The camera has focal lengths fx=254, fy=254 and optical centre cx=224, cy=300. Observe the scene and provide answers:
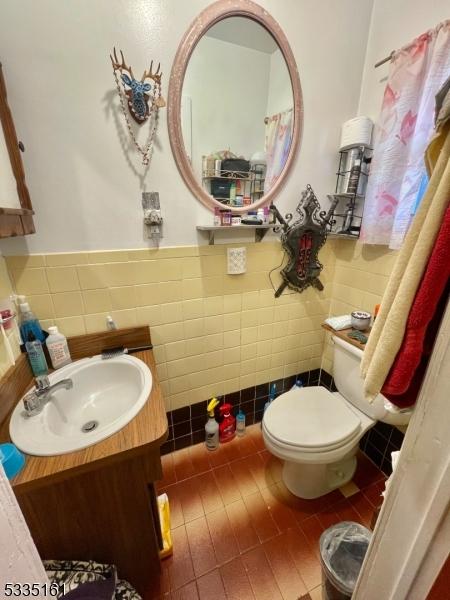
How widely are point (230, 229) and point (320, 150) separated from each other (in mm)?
623

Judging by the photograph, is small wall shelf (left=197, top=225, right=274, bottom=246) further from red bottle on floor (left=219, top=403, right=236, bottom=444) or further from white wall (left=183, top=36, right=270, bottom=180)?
red bottle on floor (left=219, top=403, right=236, bottom=444)

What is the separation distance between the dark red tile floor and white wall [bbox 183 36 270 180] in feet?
5.07

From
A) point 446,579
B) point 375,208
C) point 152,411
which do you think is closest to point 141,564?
point 152,411

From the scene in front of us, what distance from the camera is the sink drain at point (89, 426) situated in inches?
34.8

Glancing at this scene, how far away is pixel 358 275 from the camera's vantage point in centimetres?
141

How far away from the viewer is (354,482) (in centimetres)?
135

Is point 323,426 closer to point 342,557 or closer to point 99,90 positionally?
point 342,557

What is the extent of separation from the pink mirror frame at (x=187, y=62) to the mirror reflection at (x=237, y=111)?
0.08 ft

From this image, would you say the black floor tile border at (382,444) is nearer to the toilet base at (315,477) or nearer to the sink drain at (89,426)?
the toilet base at (315,477)

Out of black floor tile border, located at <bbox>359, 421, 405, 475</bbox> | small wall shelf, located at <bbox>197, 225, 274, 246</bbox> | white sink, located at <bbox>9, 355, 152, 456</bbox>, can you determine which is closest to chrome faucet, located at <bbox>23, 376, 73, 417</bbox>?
white sink, located at <bbox>9, 355, 152, 456</bbox>

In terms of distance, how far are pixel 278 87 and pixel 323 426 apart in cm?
157

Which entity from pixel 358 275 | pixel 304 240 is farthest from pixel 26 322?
pixel 358 275

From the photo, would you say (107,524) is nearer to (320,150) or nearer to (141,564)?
(141,564)

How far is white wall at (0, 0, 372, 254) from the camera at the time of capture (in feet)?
2.67
